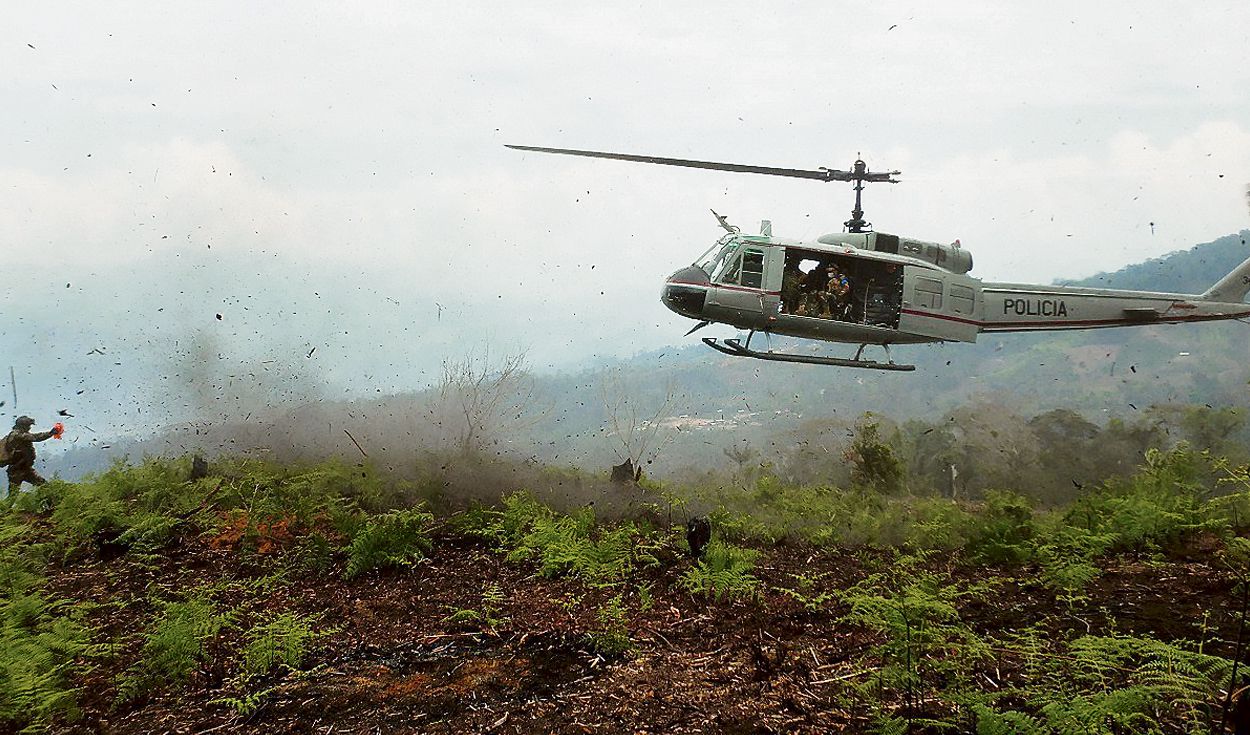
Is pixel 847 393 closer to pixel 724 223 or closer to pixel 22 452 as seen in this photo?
pixel 724 223

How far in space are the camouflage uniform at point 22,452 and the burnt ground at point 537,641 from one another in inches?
245

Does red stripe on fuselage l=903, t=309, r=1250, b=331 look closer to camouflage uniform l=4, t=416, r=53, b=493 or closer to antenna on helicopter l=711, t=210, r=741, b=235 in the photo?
antenna on helicopter l=711, t=210, r=741, b=235

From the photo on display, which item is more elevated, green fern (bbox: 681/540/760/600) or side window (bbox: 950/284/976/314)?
side window (bbox: 950/284/976/314)

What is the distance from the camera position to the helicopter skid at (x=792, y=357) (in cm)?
1126

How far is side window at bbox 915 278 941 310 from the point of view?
11.6 metres

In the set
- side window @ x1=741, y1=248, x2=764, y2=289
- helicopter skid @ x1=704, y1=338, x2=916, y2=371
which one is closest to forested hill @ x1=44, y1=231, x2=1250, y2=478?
helicopter skid @ x1=704, y1=338, x2=916, y2=371

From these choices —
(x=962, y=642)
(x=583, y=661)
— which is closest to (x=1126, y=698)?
(x=962, y=642)

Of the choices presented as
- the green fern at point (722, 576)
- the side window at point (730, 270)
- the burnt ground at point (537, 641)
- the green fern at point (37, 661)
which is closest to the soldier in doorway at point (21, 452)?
the burnt ground at point (537, 641)

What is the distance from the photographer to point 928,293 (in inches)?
456

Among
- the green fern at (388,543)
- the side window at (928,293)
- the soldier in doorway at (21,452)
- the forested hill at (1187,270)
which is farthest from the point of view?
the forested hill at (1187,270)

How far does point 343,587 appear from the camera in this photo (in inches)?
281

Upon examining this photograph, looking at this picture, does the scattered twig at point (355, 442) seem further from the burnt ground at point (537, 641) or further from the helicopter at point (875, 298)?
the helicopter at point (875, 298)

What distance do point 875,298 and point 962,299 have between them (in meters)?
1.80

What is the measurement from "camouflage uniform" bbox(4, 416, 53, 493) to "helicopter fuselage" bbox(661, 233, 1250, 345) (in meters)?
13.3
